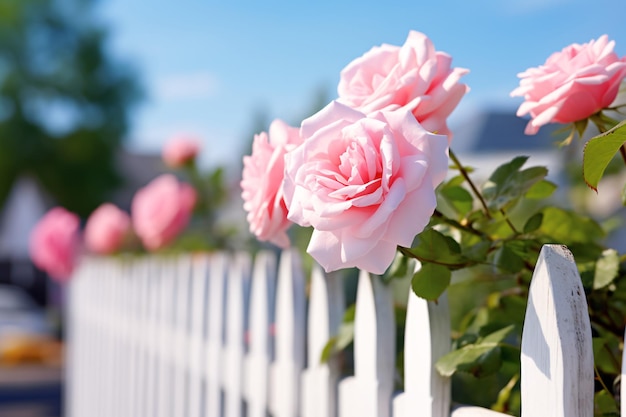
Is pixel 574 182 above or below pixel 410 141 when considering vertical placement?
above

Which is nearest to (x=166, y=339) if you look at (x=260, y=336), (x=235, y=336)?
(x=235, y=336)

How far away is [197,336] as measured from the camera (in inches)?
81.9

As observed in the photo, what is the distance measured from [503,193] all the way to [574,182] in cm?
785

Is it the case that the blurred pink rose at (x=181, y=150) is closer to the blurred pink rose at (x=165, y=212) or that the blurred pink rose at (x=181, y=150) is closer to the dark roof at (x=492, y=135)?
the blurred pink rose at (x=165, y=212)

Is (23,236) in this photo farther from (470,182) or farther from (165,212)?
(470,182)

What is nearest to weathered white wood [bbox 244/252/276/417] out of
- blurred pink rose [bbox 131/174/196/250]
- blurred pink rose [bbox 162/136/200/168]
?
blurred pink rose [bbox 131/174/196/250]

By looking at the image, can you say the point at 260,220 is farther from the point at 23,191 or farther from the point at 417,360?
the point at 23,191

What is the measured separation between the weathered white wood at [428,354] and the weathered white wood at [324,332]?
265 millimetres

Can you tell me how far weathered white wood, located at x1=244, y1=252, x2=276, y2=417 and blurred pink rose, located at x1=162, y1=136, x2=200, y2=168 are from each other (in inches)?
53.2

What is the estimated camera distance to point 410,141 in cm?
68

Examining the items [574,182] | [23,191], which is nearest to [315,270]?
[574,182]

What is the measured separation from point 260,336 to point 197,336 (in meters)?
0.57

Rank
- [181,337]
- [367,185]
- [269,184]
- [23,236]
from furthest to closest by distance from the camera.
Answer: [23,236], [181,337], [269,184], [367,185]

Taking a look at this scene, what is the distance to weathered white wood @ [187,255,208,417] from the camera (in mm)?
2031
